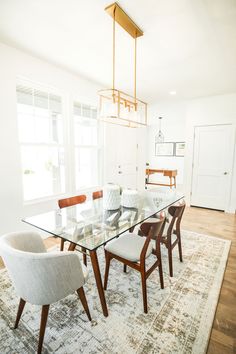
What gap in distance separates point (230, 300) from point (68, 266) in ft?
5.35

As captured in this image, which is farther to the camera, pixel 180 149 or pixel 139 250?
pixel 180 149

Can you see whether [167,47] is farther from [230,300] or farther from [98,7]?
[230,300]

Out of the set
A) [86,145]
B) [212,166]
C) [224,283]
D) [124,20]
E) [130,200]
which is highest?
[124,20]

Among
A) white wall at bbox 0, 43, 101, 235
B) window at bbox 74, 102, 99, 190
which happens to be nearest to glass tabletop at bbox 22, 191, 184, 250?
white wall at bbox 0, 43, 101, 235

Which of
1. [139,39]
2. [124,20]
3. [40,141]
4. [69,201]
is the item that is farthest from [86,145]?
[124,20]

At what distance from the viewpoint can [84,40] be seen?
2.29 meters

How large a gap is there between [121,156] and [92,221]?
286 centimetres

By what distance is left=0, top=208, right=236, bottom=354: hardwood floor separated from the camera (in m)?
1.38

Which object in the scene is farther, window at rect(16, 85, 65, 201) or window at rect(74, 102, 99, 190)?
window at rect(74, 102, 99, 190)

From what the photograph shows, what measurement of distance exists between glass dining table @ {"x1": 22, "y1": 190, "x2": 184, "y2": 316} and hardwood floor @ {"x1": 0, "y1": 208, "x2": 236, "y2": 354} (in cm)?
89

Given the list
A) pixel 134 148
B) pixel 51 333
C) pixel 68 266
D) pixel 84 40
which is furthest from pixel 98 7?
pixel 134 148

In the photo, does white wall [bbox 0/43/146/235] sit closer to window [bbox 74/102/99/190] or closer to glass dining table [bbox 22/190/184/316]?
window [bbox 74/102/99/190]

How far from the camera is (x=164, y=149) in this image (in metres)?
7.83

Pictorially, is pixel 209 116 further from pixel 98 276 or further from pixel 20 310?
pixel 20 310
